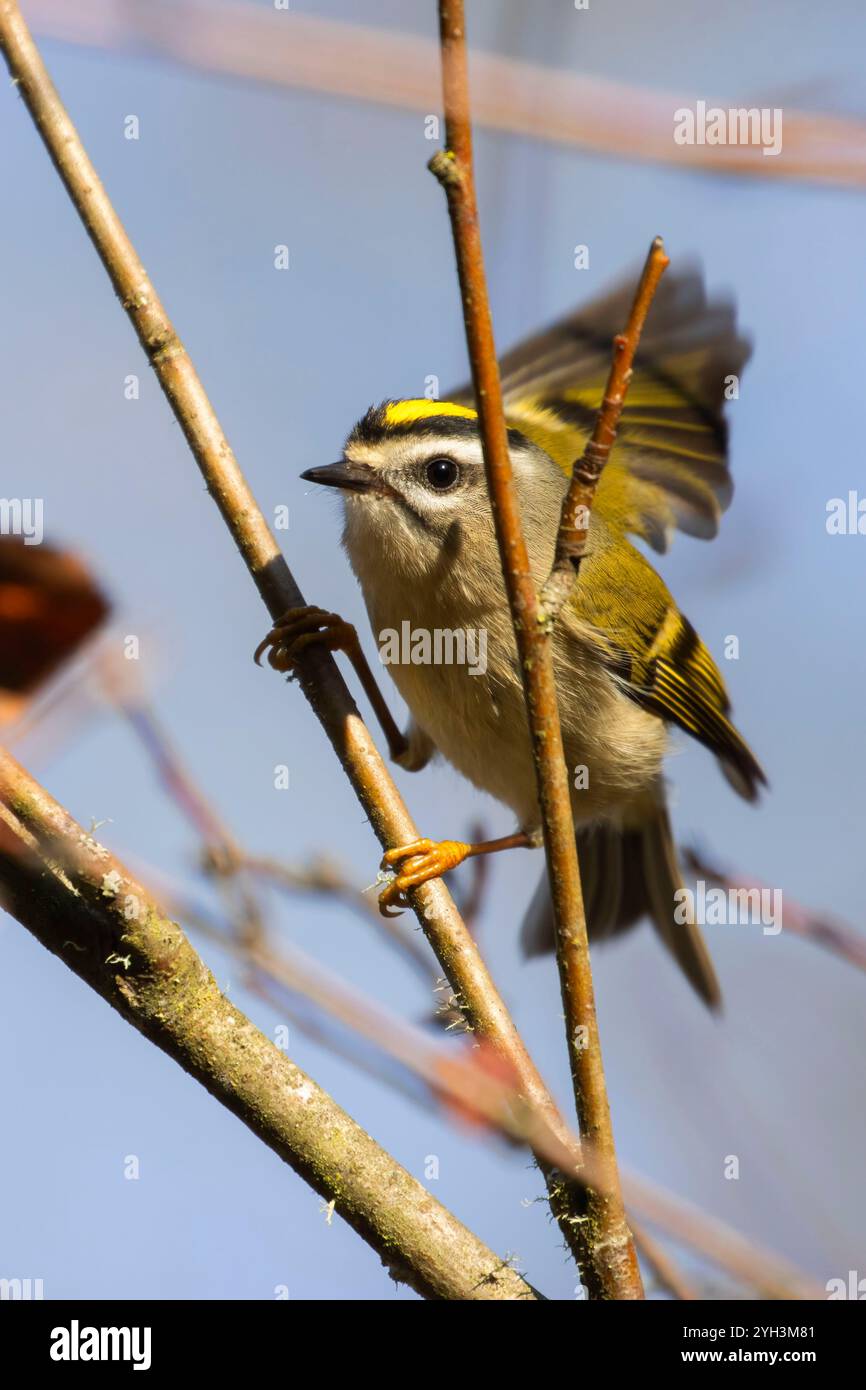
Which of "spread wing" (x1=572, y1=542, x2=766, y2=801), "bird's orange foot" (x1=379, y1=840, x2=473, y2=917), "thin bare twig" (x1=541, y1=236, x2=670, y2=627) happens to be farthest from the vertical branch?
"spread wing" (x1=572, y1=542, x2=766, y2=801)

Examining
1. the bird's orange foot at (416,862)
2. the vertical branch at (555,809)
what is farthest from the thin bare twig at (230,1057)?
the bird's orange foot at (416,862)

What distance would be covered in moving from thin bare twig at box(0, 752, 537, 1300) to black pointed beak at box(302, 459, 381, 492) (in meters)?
1.34

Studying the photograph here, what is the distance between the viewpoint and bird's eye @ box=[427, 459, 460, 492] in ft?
8.65

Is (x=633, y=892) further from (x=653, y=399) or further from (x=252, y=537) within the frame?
(x=252, y=537)

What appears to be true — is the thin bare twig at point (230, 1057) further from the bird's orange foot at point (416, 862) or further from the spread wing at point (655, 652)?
the spread wing at point (655, 652)

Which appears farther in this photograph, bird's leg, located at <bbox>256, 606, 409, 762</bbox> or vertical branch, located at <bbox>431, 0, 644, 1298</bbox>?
bird's leg, located at <bbox>256, 606, 409, 762</bbox>

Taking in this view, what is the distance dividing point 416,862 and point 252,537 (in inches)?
24.4

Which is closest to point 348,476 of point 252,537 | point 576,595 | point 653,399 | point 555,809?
point 576,595

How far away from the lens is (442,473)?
2650 mm

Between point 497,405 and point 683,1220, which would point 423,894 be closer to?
point 497,405

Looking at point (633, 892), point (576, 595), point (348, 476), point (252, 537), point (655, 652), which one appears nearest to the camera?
point (252, 537)

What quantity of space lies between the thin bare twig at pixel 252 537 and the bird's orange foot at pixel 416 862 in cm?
4

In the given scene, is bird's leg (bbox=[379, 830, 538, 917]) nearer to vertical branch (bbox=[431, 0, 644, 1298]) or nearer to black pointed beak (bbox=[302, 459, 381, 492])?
vertical branch (bbox=[431, 0, 644, 1298])
